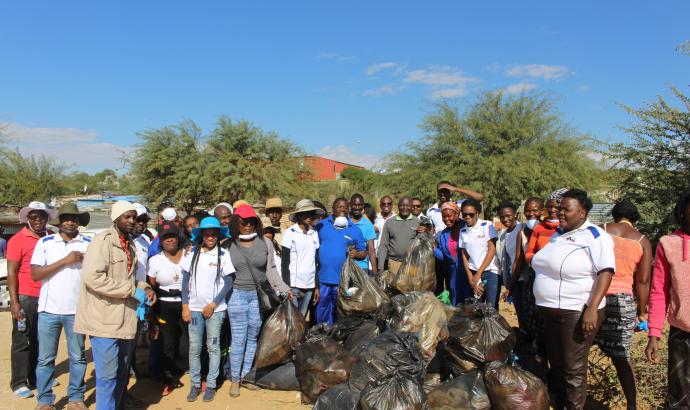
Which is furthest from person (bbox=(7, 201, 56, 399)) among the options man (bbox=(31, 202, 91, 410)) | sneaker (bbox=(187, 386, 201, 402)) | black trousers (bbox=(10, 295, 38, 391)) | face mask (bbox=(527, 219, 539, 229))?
face mask (bbox=(527, 219, 539, 229))

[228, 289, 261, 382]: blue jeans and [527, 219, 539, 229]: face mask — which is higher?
[527, 219, 539, 229]: face mask

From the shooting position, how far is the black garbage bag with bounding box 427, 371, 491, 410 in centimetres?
310

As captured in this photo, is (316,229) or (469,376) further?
(316,229)

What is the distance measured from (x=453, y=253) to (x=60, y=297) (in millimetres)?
3739

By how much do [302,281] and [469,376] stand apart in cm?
202

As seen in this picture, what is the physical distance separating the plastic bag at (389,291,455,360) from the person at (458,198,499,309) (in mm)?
788

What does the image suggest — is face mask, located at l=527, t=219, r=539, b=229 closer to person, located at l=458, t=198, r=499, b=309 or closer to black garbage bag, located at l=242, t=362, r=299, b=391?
person, located at l=458, t=198, r=499, b=309

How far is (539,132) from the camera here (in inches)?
605

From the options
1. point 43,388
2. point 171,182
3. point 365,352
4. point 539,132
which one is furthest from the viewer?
point 171,182

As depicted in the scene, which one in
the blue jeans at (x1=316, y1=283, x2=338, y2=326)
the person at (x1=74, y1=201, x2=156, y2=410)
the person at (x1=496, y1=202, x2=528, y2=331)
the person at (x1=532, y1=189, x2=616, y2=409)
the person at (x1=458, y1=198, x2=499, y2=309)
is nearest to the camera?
the person at (x1=532, y1=189, x2=616, y2=409)

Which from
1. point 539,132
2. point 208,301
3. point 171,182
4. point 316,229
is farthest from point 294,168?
point 208,301

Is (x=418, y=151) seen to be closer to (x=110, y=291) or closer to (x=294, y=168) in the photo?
(x=294, y=168)

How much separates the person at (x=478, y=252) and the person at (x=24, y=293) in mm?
3943

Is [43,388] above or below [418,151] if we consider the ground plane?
below
